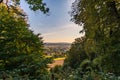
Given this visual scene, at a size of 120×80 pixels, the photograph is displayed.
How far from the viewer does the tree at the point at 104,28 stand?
29.7 metres

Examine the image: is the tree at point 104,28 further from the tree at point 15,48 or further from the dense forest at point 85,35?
the tree at point 15,48

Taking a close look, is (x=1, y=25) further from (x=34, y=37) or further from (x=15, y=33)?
(x=34, y=37)

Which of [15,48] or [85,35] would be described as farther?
[85,35]

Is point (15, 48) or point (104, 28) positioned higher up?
point (104, 28)

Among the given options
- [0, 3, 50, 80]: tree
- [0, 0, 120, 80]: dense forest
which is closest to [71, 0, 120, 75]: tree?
[0, 0, 120, 80]: dense forest


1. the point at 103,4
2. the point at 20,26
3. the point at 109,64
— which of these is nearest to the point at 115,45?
the point at 109,64

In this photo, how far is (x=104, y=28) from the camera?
30.6 metres

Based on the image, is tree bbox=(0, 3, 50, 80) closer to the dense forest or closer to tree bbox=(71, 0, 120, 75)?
the dense forest

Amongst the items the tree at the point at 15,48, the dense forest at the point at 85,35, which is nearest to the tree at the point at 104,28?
the dense forest at the point at 85,35

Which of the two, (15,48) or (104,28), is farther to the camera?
(104,28)

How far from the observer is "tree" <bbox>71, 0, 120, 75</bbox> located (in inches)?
1170

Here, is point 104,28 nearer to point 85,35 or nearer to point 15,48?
point 85,35

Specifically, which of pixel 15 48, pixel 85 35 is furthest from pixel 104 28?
pixel 15 48

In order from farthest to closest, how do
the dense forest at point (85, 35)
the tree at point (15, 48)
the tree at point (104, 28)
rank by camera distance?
1. the tree at point (104, 28)
2. the dense forest at point (85, 35)
3. the tree at point (15, 48)
